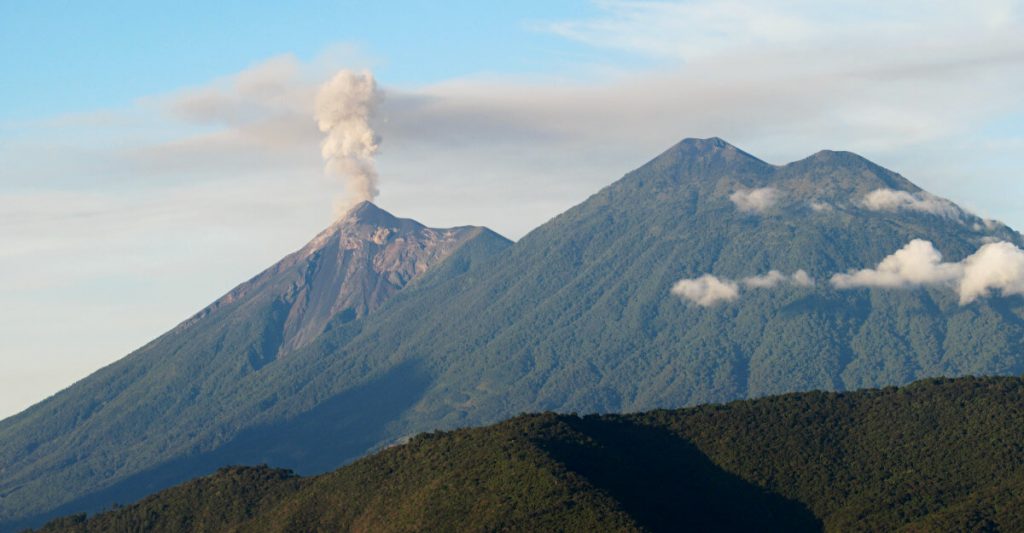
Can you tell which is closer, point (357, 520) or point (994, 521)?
point (994, 521)

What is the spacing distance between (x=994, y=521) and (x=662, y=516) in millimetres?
31958

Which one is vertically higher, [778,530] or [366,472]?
[366,472]

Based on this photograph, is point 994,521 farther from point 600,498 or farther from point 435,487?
point 435,487

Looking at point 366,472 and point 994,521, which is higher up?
point 366,472

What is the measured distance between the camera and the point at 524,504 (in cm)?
17600

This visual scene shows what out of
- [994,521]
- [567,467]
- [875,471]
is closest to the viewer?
[994,521]

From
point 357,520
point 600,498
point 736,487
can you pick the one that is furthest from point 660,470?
point 357,520

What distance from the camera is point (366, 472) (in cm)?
19900

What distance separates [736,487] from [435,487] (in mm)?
33751

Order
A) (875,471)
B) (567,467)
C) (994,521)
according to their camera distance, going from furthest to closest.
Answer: (875,471) → (567,467) → (994,521)

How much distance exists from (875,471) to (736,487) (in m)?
15.8

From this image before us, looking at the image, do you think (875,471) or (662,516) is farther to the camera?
(875,471)

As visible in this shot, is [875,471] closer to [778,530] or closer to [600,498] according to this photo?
[778,530]

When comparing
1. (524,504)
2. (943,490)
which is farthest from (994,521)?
(524,504)
